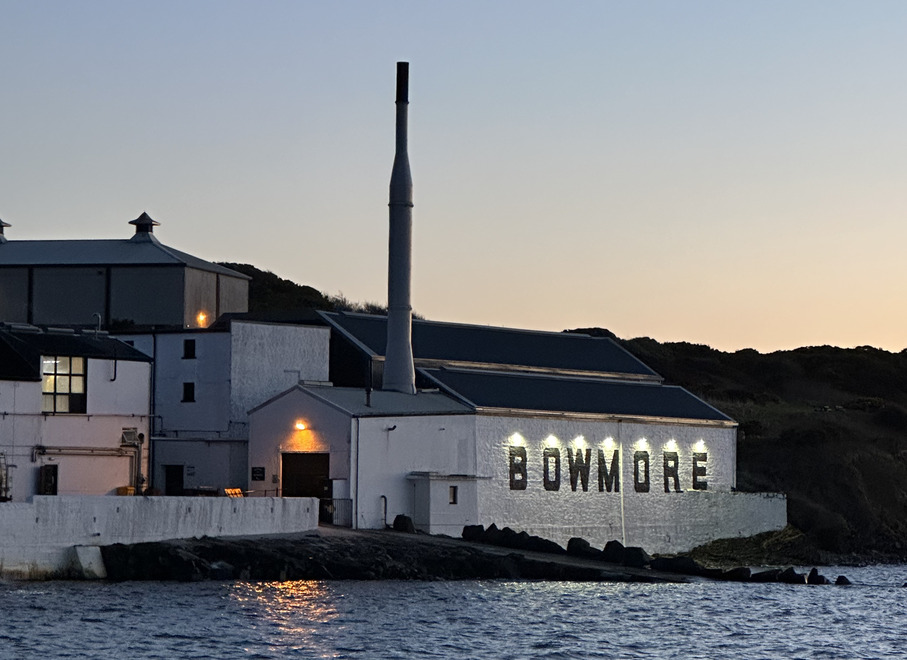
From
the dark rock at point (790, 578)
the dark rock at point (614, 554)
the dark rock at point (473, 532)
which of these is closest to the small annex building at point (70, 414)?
the dark rock at point (473, 532)

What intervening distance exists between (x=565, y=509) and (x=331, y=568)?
577 inches

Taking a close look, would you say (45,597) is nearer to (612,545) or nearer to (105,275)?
(612,545)

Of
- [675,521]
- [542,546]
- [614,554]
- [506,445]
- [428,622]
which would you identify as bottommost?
[428,622]

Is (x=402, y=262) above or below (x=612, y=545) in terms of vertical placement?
above

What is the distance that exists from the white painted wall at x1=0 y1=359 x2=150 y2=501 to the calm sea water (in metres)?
8.30

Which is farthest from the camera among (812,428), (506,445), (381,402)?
(812,428)

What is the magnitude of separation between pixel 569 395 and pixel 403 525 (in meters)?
11.7

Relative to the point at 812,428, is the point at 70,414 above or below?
below

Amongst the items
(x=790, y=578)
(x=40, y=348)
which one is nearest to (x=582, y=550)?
(x=790, y=578)

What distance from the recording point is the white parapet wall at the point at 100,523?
4116 centimetres

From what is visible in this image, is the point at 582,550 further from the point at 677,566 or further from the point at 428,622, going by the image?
the point at 428,622

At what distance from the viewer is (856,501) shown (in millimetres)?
77062

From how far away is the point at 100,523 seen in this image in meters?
42.9

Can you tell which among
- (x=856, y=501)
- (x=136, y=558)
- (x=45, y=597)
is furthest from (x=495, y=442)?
(x=856, y=501)
